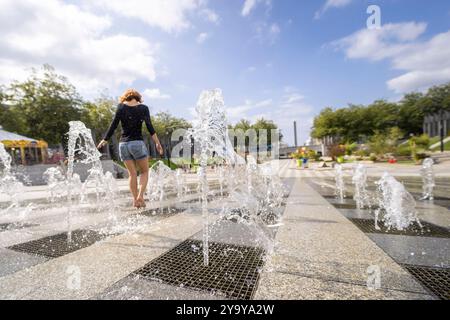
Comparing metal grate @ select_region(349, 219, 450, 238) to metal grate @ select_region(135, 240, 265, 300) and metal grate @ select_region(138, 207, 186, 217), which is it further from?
metal grate @ select_region(138, 207, 186, 217)

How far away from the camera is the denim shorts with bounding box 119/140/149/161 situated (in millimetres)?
3807

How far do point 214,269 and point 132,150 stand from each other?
8.81 ft

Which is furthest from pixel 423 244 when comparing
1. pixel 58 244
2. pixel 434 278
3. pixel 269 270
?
pixel 58 244

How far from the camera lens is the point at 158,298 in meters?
1.36

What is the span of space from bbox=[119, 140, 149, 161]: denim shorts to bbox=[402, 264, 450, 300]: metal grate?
354 cm

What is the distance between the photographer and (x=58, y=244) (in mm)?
2359

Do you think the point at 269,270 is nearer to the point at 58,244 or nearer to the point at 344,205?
the point at 58,244

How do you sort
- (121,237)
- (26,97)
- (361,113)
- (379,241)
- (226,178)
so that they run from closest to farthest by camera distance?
(379,241)
(121,237)
(226,178)
(26,97)
(361,113)

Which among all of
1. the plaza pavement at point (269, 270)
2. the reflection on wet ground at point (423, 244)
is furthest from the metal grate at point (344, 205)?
the plaza pavement at point (269, 270)

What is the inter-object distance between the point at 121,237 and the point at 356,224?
276 centimetres

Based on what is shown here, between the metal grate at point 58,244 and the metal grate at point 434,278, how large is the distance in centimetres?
268
